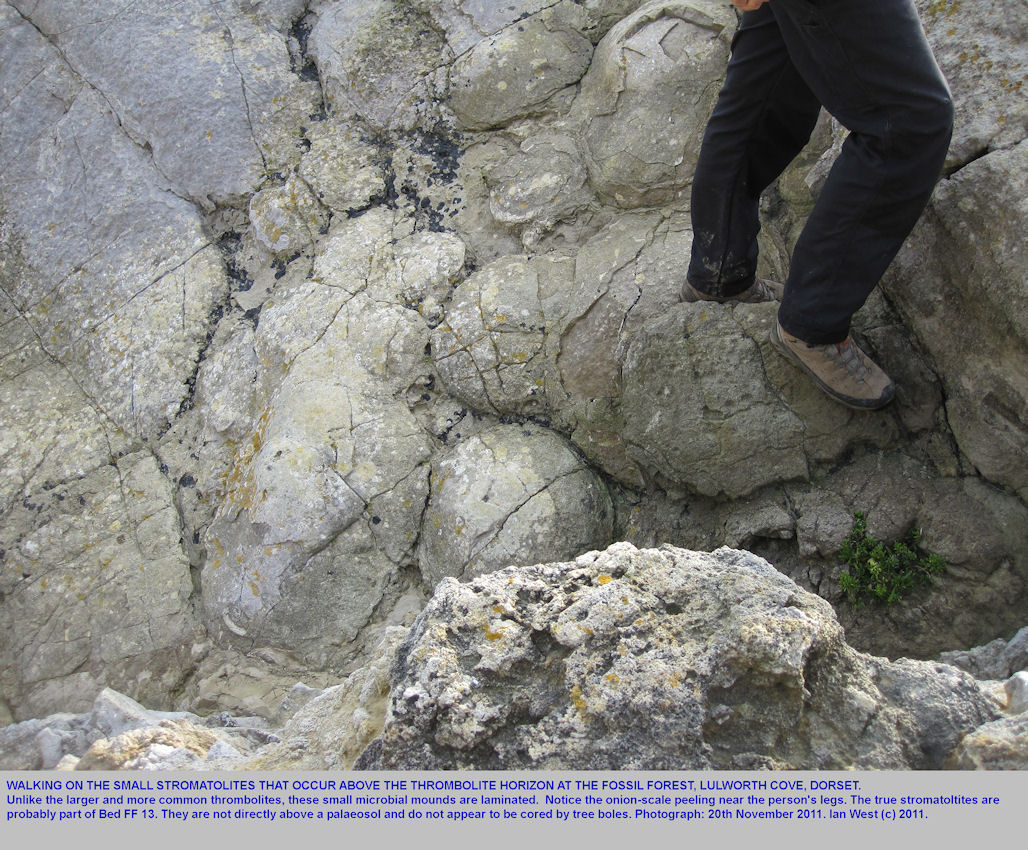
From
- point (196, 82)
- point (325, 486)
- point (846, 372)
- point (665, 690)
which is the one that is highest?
point (196, 82)

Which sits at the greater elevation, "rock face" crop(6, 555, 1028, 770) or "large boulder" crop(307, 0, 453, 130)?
"large boulder" crop(307, 0, 453, 130)

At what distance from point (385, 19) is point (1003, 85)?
97.9 inches

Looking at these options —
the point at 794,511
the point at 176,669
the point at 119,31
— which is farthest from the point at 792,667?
the point at 119,31

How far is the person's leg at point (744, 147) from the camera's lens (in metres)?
2.22

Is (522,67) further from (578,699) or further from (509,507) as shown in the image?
(578,699)

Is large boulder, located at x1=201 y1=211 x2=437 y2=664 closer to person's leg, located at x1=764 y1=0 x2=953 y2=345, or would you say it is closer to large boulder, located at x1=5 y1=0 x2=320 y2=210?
large boulder, located at x1=5 y1=0 x2=320 y2=210

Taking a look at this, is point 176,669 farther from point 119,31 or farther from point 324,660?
point 119,31

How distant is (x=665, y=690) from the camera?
1.46 m

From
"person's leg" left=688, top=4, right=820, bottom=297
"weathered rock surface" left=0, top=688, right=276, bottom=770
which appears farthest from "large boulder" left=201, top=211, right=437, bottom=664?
"person's leg" left=688, top=4, right=820, bottom=297

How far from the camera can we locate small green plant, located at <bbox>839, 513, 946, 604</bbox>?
86.0 inches

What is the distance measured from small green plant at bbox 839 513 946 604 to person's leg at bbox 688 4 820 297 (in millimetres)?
831

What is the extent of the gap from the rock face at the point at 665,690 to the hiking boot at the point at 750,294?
1.13 metres

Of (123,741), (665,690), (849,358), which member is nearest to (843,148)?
(849,358)

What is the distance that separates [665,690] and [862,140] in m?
1.38
